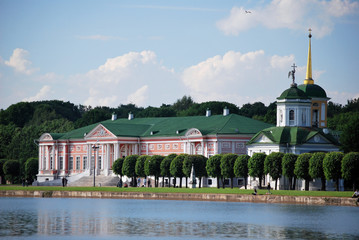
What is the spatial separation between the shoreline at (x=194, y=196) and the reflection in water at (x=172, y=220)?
1.17 meters

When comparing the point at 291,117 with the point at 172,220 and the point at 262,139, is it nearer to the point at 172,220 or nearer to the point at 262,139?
the point at 262,139

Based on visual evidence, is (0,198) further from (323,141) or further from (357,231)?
(357,231)

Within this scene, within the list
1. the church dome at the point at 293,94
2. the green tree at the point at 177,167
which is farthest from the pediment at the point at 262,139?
the green tree at the point at 177,167

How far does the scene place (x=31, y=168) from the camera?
110188 mm

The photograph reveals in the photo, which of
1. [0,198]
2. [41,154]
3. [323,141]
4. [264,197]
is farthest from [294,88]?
[41,154]

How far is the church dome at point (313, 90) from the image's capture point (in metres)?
91.7

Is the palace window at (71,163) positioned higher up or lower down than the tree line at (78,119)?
lower down

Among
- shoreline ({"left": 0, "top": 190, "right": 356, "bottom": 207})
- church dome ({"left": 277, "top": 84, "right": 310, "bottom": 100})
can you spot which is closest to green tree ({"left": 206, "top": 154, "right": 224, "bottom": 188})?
church dome ({"left": 277, "top": 84, "right": 310, "bottom": 100})

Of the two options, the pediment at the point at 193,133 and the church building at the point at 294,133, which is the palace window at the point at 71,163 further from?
the church building at the point at 294,133

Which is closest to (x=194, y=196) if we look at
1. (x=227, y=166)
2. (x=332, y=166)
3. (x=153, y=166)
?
(x=332, y=166)

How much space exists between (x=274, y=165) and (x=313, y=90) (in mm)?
20930

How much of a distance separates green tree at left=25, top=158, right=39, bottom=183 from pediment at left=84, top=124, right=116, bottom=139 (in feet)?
31.2

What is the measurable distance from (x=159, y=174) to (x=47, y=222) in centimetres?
4008

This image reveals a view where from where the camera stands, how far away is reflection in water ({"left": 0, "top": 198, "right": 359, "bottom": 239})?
138 feet
